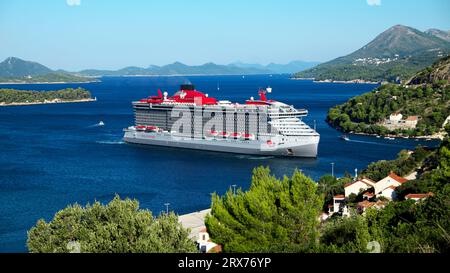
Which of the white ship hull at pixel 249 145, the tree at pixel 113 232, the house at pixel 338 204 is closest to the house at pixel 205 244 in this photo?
the tree at pixel 113 232

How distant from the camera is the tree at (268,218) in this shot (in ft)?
24.2

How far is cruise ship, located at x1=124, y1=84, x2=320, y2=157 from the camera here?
2319 centimetres

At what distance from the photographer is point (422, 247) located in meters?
5.53

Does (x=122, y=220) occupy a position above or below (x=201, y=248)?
above

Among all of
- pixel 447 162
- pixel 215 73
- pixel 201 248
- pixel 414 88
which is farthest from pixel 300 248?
pixel 215 73

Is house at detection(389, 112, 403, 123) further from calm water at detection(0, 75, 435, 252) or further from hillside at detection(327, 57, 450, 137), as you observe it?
calm water at detection(0, 75, 435, 252)

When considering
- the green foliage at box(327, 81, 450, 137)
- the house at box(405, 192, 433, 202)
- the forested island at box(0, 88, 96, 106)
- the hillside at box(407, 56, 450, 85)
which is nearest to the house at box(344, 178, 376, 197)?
the house at box(405, 192, 433, 202)

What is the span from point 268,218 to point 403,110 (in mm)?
29391

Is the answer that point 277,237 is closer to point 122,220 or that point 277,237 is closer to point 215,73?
point 122,220

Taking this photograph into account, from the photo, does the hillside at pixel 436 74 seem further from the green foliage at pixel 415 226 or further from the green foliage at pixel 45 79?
the green foliage at pixel 45 79

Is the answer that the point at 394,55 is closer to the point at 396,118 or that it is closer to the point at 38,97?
the point at 38,97

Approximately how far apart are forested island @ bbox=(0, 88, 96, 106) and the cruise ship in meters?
32.0
